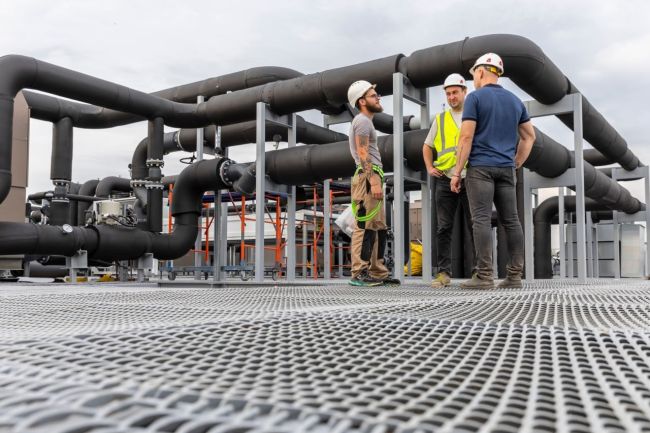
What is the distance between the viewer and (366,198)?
168 inches

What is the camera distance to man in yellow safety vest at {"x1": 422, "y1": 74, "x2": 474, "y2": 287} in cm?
423

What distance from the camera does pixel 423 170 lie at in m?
6.57

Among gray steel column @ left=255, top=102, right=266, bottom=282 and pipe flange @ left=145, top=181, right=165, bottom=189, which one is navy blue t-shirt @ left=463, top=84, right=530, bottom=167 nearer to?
gray steel column @ left=255, top=102, right=266, bottom=282

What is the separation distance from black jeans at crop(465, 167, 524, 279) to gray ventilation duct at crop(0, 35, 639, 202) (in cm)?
256

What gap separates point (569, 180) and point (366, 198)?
3.29 m

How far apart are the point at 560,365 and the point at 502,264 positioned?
7.32 metres

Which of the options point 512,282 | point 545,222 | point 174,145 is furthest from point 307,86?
point 545,222

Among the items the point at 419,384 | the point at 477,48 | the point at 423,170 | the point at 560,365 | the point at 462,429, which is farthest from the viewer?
the point at 423,170

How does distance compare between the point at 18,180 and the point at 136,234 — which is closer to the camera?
the point at 18,180

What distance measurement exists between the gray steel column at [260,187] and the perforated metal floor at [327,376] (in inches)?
223

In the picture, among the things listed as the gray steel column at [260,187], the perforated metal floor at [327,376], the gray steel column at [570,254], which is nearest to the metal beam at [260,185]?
the gray steel column at [260,187]

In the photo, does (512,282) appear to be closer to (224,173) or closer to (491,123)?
(491,123)

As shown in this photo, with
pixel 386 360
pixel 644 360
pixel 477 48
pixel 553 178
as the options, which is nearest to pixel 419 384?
pixel 386 360

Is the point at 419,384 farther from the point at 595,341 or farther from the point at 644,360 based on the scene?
the point at 595,341
